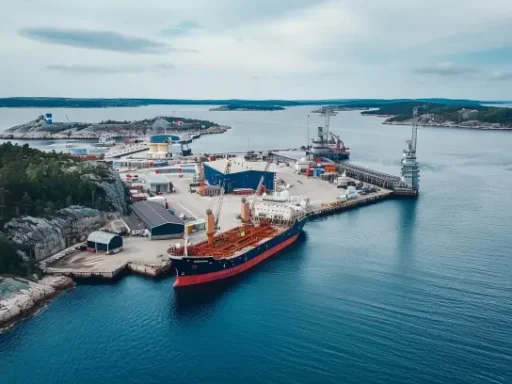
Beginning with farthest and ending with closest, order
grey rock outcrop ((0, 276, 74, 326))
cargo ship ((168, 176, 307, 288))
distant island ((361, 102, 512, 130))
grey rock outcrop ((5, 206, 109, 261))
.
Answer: distant island ((361, 102, 512, 130)) < grey rock outcrop ((5, 206, 109, 261)) < cargo ship ((168, 176, 307, 288)) < grey rock outcrop ((0, 276, 74, 326))

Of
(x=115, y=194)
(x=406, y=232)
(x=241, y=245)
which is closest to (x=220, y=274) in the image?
(x=241, y=245)

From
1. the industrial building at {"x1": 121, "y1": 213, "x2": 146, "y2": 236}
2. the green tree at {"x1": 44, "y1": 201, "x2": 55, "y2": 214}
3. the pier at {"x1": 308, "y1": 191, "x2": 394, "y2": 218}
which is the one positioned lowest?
the pier at {"x1": 308, "y1": 191, "x2": 394, "y2": 218}

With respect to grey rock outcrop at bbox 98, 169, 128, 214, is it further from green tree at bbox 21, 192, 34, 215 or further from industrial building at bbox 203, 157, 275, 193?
industrial building at bbox 203, 157, 275, 193

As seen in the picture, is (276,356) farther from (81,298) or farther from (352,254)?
(352,254)

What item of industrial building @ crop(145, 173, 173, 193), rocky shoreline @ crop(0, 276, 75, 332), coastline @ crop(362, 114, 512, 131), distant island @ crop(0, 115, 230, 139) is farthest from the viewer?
coastline @ crop(362, 114, 512, 131)

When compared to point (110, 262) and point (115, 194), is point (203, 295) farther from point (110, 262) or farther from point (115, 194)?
point (115, 194)

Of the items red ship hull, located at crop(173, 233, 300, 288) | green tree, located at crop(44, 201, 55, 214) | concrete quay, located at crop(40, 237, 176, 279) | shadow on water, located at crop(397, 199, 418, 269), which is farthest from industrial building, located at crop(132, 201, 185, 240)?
shadow on water, located at crop(397, 199, 418, 269)

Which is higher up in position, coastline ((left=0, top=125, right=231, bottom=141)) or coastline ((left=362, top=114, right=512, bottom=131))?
coastline ((left=362, top=114, right=512, bottom=131))
